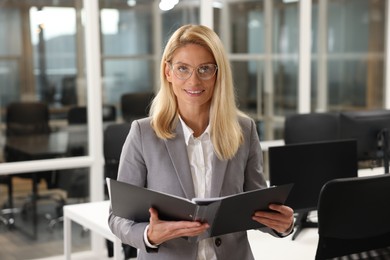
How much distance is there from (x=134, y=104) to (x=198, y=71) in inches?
124

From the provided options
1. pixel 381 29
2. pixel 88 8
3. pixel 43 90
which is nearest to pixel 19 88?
pixel 43 90

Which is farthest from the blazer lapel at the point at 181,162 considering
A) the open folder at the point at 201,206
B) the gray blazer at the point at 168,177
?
the open folder at the point at 201,206

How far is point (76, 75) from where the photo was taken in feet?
15.4

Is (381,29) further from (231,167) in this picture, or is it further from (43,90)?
(231,167)

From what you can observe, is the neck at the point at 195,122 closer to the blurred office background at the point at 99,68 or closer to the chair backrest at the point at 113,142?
the chair backrest at the point at 113,142

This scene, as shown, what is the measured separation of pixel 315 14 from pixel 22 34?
9.61ft

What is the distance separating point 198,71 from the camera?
1933 mm

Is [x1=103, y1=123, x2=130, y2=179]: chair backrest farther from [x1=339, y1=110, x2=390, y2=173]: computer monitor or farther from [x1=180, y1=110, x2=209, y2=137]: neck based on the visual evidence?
[x1=180, y1=110, x2=209, y2=137]: neck

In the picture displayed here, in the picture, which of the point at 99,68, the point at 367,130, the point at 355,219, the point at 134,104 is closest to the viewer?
the point at 355,219

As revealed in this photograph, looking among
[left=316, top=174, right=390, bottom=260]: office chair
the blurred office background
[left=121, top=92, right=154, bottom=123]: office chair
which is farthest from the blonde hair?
[left=121, top=92, right=154, bottom=123]: office chair

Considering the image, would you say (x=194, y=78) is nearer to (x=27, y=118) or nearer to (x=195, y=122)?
(x=195, y=122)

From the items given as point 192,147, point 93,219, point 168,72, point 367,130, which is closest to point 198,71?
point 168,72

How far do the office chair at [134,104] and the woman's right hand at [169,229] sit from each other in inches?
125

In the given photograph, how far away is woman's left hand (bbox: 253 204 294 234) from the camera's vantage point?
1.94 metres
